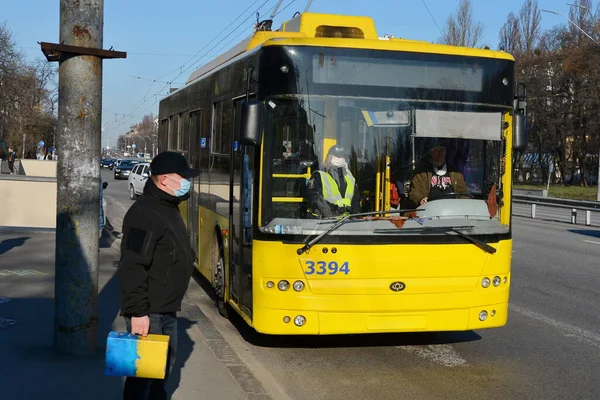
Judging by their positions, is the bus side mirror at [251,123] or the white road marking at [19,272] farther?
the white road marking at [19,272]

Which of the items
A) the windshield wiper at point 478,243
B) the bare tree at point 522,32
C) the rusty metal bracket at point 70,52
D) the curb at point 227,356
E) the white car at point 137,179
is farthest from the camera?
the bare tree at point 522,32

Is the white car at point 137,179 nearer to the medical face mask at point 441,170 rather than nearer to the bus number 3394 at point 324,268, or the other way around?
the medical face mask at point 441,170

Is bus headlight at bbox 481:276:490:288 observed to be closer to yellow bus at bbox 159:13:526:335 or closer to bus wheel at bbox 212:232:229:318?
yellow bus at bbox 159:13:526:335

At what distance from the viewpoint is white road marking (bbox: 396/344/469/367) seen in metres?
7.66

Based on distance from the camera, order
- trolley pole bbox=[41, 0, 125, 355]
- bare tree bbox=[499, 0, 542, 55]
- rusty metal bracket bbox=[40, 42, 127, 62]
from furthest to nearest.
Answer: bare tree bbox=[499, 0, 542, 55] → trolley pole bbox=[41, 0, 125, 355] → rusty metal bracket bbox=[40, 42, 127, 62]

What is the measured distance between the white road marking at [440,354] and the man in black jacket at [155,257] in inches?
144

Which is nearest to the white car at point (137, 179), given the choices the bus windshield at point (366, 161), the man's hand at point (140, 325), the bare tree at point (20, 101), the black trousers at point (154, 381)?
the bare tree at point (20, 101)

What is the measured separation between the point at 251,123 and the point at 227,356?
210 centimetres

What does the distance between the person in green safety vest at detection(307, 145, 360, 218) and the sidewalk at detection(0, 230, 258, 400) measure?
5.31ft

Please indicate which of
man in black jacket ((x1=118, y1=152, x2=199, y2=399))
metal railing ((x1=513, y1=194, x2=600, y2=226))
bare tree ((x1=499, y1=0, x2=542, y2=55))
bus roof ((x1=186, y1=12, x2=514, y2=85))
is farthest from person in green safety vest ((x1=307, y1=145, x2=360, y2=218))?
bare tree ((x1=499, y1=0, x2=542, y2=55))

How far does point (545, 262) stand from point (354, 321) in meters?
8.98

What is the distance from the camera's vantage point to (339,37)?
8.59 metres

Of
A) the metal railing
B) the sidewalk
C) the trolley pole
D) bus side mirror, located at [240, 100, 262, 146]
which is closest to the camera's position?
the sidewalk

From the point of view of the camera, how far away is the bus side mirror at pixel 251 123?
711 cm
